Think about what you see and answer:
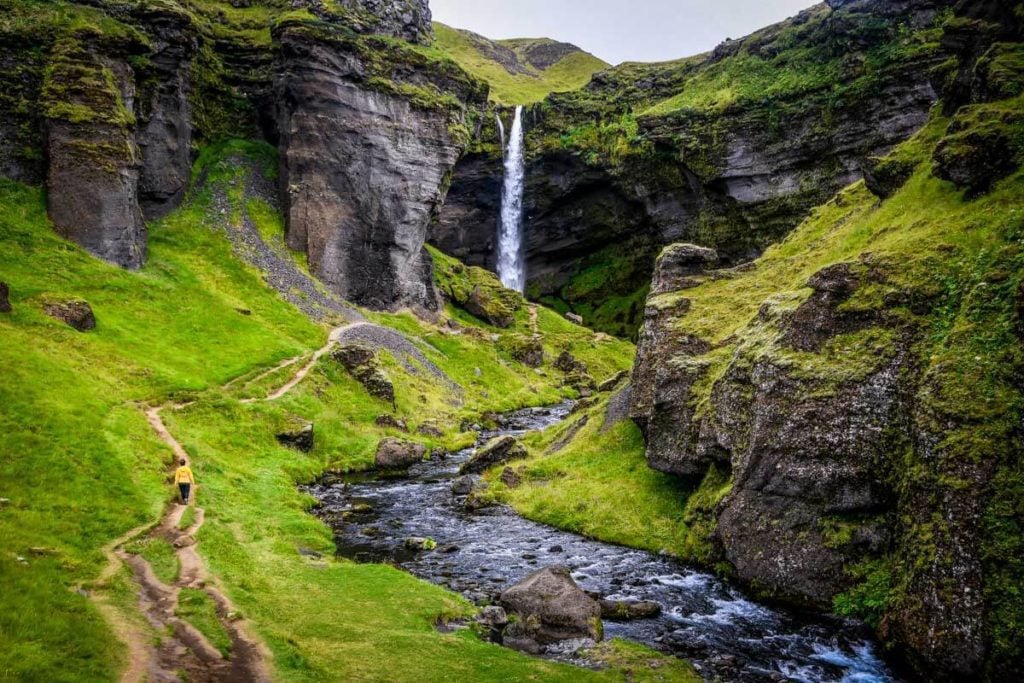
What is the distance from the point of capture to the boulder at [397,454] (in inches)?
2040

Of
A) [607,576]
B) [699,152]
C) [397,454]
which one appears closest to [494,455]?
[397,454]

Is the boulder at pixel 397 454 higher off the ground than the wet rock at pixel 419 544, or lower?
lower

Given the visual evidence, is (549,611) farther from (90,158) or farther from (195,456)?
(90,158)

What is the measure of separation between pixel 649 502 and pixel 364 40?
87.5 metres

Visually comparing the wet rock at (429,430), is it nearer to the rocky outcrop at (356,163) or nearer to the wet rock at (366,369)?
the wet rock at (366,369)

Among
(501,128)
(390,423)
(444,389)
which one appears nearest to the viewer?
(390,423)

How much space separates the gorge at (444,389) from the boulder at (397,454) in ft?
1.29

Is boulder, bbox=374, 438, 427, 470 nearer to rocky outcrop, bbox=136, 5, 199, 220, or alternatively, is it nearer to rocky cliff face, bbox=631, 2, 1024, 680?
rocky cliff face, bbox=631, 2, 1024, 680

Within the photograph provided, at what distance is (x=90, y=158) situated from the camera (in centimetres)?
6738

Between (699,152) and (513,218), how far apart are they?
1542 inches

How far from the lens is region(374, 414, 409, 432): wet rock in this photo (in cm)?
6125

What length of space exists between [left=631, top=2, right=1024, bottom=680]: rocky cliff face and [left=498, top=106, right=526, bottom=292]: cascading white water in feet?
312

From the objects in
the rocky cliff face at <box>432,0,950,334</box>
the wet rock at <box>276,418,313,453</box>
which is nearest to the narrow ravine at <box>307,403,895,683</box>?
the wet rock at <box>276,418,313,453</box>

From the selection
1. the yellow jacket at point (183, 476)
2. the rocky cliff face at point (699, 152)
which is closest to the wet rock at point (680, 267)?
the yellow jacket at point (183, 476)
